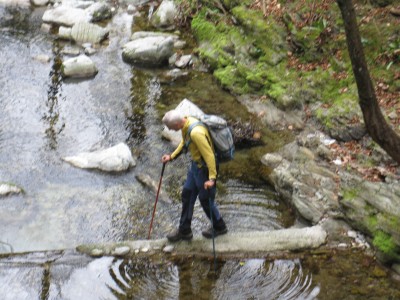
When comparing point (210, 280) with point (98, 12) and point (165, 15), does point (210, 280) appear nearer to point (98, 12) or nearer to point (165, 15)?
point (165, 15)

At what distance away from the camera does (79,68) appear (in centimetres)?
1586

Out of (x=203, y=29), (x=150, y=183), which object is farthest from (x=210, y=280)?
(x=203, y=29)

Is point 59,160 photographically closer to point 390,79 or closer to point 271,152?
point 271,152

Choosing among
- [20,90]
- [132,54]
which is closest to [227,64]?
[132,54]

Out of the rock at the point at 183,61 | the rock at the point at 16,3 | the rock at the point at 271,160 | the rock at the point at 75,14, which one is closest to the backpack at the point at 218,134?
the rock at the point at 271,160

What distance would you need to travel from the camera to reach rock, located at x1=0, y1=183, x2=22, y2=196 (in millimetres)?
9948

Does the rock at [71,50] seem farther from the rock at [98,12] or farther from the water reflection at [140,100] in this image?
the rock at [98,12]

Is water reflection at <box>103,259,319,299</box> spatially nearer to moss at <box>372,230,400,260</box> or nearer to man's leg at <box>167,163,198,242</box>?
man's leg at <box>167,163,198,242</box>

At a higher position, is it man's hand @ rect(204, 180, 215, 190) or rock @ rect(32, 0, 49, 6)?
man's hand @ rect(204, 180, 215, 190)

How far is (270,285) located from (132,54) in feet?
37.6

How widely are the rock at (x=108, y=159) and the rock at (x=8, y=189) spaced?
1.50 meters

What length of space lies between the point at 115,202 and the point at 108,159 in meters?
1.41

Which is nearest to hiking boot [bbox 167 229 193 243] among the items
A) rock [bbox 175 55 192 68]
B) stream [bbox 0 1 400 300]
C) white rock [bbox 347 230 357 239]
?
stream [bbox 0 1 400 300]

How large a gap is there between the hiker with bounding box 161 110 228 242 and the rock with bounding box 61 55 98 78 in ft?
29.4
